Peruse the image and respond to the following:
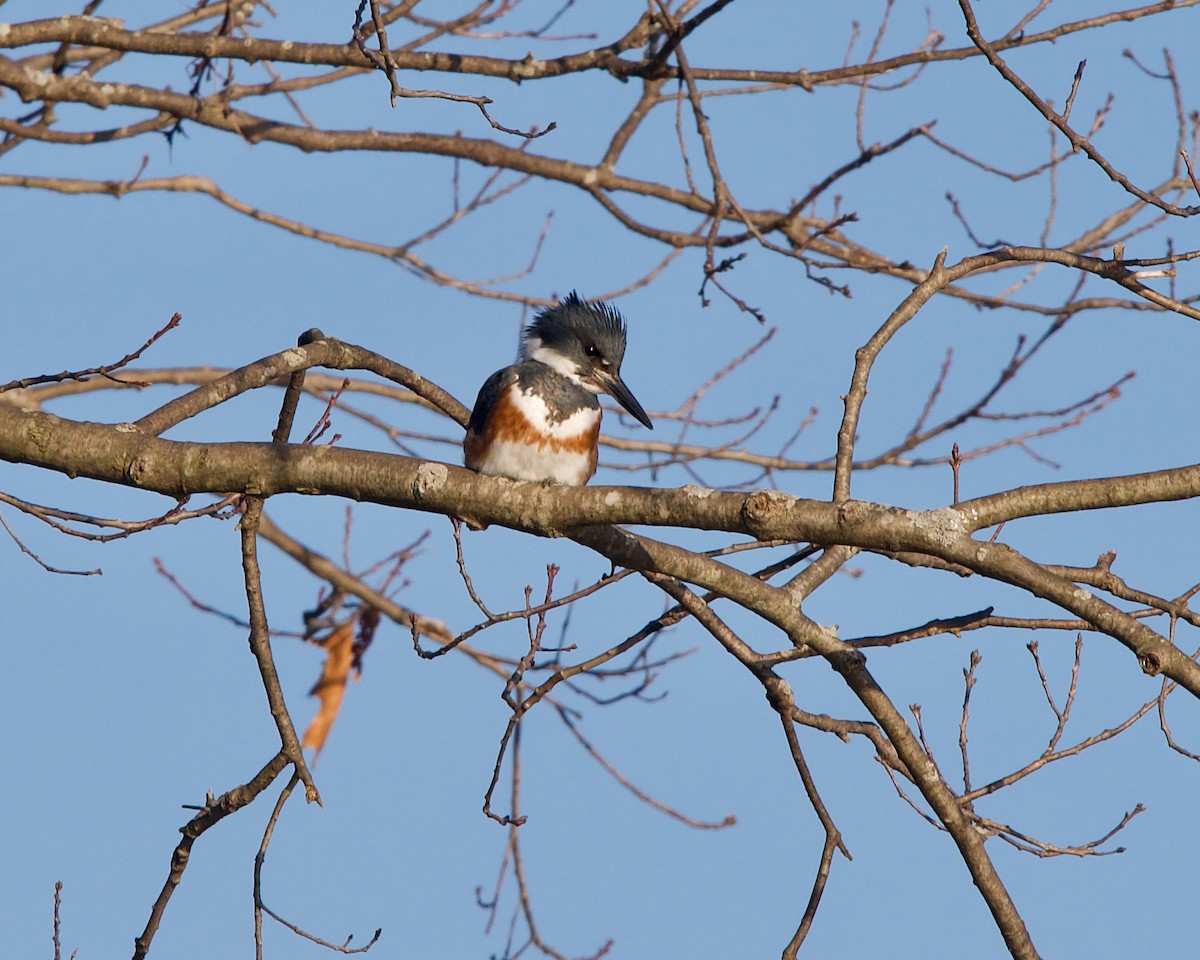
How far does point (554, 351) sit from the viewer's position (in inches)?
177

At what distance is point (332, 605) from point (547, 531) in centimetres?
347

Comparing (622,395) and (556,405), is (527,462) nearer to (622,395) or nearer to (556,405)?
(556,405)

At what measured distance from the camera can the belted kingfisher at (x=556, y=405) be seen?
12.7 ft

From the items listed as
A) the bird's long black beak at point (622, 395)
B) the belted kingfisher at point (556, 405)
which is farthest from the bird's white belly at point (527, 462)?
the bird's long black beak at point (622, 395)

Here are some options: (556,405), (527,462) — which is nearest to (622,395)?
(556,405)

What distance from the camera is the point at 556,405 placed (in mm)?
3986

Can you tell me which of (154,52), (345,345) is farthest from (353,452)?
(154,52)

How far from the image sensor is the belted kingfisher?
3885mm

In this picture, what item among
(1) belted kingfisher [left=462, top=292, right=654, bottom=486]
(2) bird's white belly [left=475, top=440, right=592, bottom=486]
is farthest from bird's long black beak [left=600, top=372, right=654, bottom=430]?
(2) bird's white belly [left=475, top=440, right=592, bottom=486]

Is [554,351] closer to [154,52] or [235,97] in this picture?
[154,52]

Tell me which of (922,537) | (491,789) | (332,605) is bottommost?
(491,789)

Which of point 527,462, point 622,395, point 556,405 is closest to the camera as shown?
point 527,462

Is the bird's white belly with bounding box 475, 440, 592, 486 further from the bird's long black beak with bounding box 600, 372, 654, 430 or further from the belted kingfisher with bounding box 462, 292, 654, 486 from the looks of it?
the bird's long black beak with bounding box 600, 372, 654, 430

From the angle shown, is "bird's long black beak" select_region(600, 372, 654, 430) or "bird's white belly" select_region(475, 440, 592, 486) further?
"bird's long black beak" select_region(600, 372, 654, 430)
